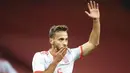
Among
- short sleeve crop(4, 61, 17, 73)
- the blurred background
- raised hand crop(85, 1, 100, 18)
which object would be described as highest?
raised hand crop(85, 1, 100, 18)

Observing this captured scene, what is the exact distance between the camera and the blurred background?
3486mm

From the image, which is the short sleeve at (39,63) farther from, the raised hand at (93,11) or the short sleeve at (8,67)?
the short sleeve at (8,67)

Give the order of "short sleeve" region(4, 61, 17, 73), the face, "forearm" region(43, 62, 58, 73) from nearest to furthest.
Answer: "forearm" region(43, 62, 58, 73), the face, "short sleeve" region(4, 61, 17, 73)

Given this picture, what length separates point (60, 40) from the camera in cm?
189

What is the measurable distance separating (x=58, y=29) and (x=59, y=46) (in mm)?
92

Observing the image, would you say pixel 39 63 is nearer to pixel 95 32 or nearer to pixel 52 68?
pixel 52 68

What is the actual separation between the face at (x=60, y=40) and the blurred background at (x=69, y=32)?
157 cm

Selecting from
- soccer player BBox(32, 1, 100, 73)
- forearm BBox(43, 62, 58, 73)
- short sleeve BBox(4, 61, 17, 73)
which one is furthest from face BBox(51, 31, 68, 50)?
short sleeve BBox(4, 61, 17, 73)

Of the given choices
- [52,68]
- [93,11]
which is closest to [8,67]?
[93,11]

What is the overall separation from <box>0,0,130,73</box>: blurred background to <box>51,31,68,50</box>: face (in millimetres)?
1572

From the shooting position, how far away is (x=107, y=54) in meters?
3.57

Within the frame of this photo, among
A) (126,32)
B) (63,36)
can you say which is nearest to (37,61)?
(63,36)

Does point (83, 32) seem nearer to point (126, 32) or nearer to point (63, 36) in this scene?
point (126, 32)

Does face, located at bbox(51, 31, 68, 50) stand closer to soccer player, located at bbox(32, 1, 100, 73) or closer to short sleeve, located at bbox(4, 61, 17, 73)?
soccer player, located at bbox(32, 1, 100, 73)
